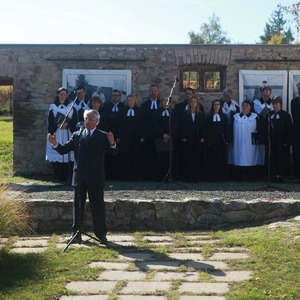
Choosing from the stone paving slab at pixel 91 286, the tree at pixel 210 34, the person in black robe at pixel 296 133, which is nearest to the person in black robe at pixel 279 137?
the person in black robe at pixel 296 133

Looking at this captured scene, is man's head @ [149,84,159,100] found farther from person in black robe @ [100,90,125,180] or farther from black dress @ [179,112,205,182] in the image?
black dress @ [179,112,205,182]

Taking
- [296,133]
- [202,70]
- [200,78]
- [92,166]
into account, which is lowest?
[92,166]

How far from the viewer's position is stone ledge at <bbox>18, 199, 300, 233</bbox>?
335 inches

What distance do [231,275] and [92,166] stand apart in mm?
2477

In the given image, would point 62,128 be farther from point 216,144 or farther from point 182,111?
point 216,144

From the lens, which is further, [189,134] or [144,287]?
[189,134]

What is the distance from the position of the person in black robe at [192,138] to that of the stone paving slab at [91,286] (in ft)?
21.0

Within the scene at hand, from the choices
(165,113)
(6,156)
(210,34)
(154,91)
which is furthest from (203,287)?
(210,34)

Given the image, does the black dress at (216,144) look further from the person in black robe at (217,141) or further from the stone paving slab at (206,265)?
the stone paving slab at (206,265)

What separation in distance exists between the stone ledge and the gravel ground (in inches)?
15.1

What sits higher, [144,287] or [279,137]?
[279,137]

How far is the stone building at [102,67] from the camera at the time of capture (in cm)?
1335

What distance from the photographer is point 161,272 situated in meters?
6.14

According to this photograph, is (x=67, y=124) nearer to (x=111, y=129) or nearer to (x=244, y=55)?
(x=111, y=129)
